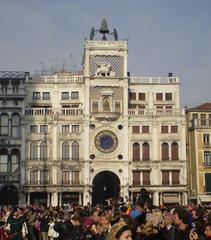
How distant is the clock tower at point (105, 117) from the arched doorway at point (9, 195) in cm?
721

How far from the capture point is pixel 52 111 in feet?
192

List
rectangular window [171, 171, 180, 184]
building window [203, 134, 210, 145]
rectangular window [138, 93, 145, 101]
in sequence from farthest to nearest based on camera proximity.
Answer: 1. rectangular window [138, 93, 145, 101]
2. building window [203, 134, 210, 145]
3. rectangular window [171, 171, 180, 184]

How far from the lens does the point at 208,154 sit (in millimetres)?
61000

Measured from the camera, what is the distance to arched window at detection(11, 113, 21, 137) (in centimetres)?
5794

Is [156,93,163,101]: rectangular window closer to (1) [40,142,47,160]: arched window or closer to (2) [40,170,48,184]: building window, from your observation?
(1) [40,142,47,160]: arched window

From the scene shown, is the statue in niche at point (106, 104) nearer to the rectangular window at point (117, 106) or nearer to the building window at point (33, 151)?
the rectangular window at point (117, 106)

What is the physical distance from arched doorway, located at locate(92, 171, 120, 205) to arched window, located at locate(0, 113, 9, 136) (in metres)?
10.9

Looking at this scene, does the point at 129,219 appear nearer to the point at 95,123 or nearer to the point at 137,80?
the point at 95,123

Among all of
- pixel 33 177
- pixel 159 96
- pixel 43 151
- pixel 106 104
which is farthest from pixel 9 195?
pixel 159 96

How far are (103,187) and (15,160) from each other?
10.5m

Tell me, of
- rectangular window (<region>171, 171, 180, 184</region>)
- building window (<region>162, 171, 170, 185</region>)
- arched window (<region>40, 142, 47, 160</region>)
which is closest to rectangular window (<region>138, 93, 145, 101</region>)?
building window (<region>162, 171, 170, 185</region>)

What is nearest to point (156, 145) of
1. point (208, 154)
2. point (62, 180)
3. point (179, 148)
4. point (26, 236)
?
point (179, 148)

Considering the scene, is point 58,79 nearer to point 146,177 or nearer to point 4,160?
point 4,160

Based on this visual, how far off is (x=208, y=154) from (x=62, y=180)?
16639 mm
